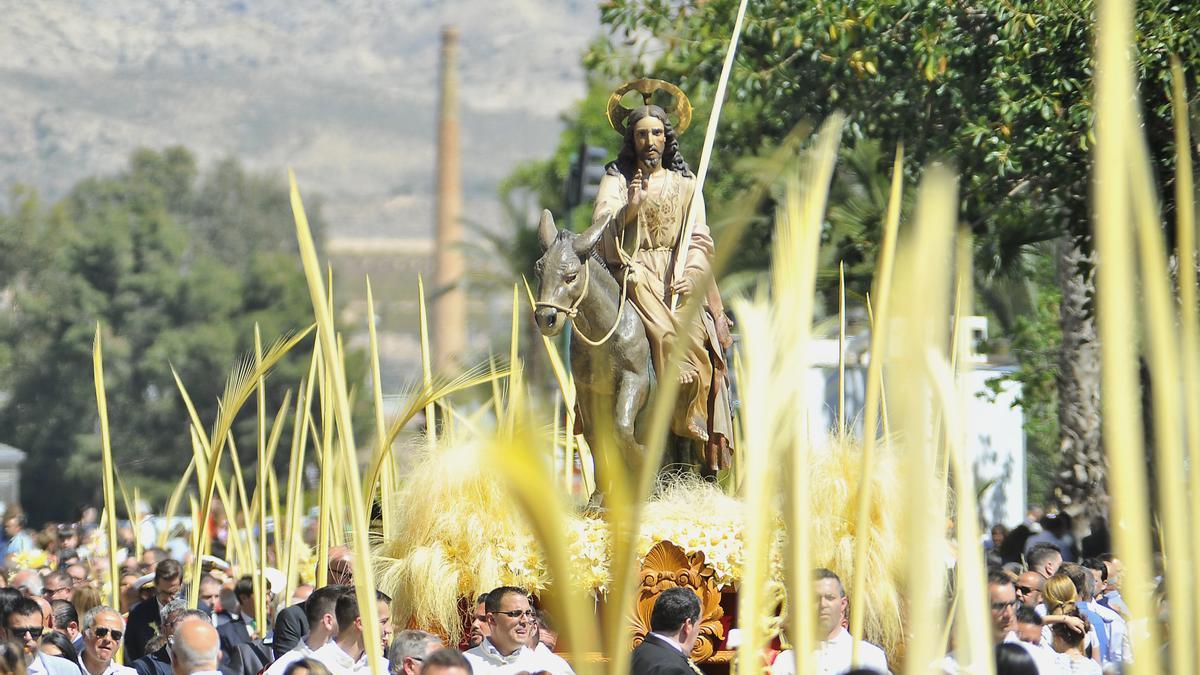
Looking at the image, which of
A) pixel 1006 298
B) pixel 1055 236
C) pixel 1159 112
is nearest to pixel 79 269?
pixel 1006 298

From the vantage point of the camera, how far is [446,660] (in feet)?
16.0

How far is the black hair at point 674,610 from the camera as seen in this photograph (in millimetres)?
6371

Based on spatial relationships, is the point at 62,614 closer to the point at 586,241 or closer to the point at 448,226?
the point at 586,241

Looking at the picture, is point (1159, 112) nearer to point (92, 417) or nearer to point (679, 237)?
point (679, 237)

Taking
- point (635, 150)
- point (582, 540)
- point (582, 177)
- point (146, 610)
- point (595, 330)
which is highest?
point (582, 177)

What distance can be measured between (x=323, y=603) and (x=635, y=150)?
3.58 metres

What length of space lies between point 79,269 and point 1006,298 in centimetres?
3071

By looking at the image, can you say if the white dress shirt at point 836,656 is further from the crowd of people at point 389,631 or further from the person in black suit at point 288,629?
the person in black suit at point 288,629

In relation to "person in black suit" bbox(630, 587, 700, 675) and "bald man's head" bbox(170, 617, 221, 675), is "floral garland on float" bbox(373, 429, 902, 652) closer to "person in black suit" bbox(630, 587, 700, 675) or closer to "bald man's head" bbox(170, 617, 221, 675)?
"person in black suit" bbox(630, 587, 700, 675)

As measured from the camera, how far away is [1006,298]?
109 ft

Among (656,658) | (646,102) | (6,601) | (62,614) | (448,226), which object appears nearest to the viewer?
(656,658)

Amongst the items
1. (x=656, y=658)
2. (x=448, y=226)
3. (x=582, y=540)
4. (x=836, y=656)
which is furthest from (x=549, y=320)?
(x=448, y=226)

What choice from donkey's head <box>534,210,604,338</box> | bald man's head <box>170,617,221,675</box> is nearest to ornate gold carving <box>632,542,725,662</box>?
donkey's head <box>534,210,604,338</box>

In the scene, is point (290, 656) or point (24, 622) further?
point (24, 622)
